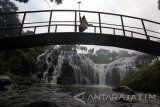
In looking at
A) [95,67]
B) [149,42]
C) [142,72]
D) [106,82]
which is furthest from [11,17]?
[149,42]

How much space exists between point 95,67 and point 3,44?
30.7 meters

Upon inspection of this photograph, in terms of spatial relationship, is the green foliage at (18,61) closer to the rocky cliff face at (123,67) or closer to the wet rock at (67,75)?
the wet rock at (67,75)

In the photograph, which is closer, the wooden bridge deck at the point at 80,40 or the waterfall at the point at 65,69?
the wooden bridge deck at the point at 80,40

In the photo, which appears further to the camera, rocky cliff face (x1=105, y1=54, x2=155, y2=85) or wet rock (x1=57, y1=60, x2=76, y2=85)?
rocky cliff face (x1=105, y1=54, x2=155, y2=85)

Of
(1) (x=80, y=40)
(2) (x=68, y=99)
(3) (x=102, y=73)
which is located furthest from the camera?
(3) (x=102, y=73)

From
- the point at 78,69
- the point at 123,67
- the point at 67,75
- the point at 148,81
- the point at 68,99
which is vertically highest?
the point at 123,67

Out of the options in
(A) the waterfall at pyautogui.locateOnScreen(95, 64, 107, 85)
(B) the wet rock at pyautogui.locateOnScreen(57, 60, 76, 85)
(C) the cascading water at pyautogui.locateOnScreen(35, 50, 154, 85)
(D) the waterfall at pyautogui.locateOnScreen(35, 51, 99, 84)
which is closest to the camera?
(B) the wet rock at pyautogui.locateOnScreen(57, 60, 76, 85)

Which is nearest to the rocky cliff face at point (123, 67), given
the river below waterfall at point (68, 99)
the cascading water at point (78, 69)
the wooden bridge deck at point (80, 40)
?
the cascading water at point (78, 69)

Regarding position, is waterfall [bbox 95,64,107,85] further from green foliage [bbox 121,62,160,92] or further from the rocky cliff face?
green foliage [bbox 121,62,160,92]

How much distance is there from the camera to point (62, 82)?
127 feet

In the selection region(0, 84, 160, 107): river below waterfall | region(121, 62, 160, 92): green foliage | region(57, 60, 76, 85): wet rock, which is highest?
region(57, 60, 76, 85): wet rock

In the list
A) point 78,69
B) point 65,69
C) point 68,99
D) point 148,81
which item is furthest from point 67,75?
point 68,99

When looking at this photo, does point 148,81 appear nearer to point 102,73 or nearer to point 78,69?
point 78,69

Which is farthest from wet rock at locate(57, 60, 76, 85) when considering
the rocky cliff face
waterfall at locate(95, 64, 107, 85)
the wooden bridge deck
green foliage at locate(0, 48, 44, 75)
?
the wooden bridge deck
